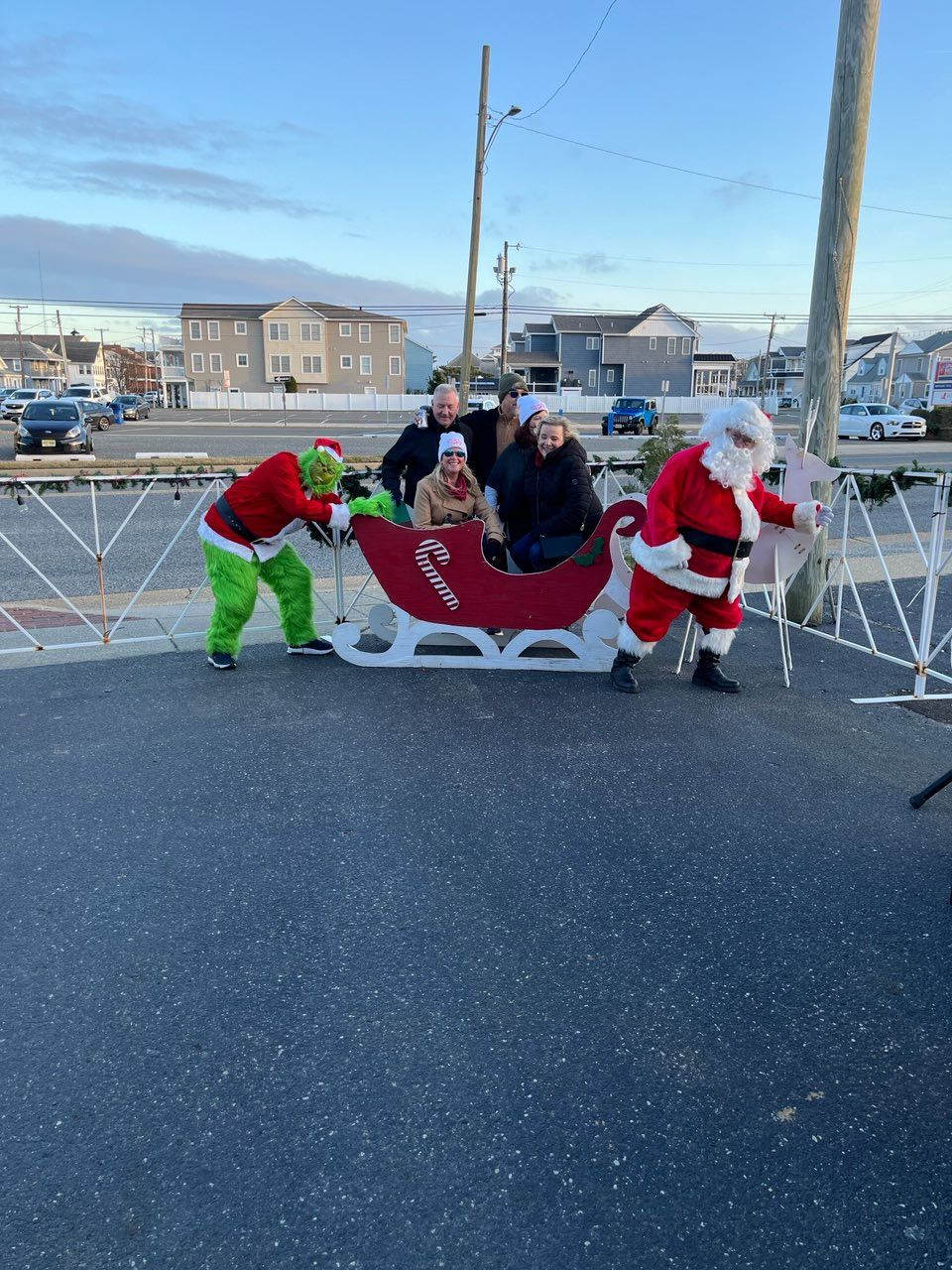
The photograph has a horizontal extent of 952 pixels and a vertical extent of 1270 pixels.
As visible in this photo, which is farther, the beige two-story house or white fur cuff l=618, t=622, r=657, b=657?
the beige two-story house

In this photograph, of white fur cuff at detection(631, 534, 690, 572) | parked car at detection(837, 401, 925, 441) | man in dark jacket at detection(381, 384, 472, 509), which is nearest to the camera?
white fur cuff at detection(631, 534, 690, 572)

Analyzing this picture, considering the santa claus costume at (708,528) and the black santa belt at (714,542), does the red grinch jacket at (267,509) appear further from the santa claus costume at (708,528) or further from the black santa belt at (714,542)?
the black santa belt at (714,542)

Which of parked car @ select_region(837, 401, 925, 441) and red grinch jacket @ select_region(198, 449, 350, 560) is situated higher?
parked car @ select_region(837, 401, 925, 441)

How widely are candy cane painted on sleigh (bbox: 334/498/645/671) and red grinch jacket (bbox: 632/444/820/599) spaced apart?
0.51 m

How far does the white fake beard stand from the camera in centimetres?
507

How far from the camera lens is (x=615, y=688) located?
5.57 meters

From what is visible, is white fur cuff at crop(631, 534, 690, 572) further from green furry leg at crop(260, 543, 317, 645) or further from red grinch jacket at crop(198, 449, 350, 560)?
green furry leg at crop(260, 543, 317, 645)

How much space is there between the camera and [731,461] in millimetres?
5066

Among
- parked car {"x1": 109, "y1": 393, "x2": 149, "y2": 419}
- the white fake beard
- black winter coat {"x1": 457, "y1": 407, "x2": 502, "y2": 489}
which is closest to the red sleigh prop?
the white fake beard

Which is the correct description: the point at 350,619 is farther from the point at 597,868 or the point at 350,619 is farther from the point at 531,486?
the point at 597,868

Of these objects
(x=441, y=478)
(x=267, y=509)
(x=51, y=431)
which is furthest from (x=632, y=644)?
(x=51, y=431)

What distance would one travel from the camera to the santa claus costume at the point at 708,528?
509 centimetres

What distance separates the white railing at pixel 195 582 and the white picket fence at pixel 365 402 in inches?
1989

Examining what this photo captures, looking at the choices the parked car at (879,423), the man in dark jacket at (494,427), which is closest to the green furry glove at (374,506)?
the man in dark jacket at (494,427)
